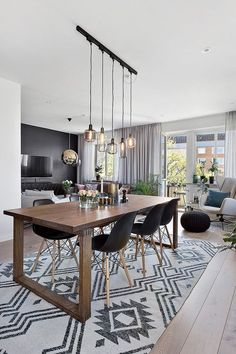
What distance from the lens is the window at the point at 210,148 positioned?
249 inches

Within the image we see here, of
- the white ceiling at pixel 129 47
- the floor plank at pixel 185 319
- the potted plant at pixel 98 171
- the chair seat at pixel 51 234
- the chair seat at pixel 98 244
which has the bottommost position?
the floor plank at pixel 185 319

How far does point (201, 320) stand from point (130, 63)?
9.94 feet

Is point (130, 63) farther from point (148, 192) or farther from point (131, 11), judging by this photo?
point (148, 192)

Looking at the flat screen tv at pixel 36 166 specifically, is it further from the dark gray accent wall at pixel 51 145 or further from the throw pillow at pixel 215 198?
the throw pillow at pixel 215 198

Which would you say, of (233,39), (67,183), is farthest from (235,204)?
(67,183)

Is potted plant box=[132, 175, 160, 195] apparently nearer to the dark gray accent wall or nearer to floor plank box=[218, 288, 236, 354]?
the dark gray accent wall

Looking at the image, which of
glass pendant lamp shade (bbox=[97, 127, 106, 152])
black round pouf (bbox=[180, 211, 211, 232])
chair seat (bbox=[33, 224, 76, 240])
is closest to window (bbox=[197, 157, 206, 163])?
black round pouf (bbox=[180, 211, 211, 232])

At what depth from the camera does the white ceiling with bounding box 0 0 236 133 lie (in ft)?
7.11

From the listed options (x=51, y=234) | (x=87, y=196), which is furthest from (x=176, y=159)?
(x=51, y=234)

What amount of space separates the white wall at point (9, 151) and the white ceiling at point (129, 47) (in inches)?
12.2

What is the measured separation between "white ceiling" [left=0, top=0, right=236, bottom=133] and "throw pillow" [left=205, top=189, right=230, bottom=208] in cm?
197

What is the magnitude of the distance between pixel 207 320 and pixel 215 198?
12.9 ft

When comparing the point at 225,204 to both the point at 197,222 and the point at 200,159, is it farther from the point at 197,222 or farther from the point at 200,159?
the point at 200,159

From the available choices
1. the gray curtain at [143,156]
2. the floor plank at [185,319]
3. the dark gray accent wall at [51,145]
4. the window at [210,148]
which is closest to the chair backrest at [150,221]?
the floor plank at [185,319]
